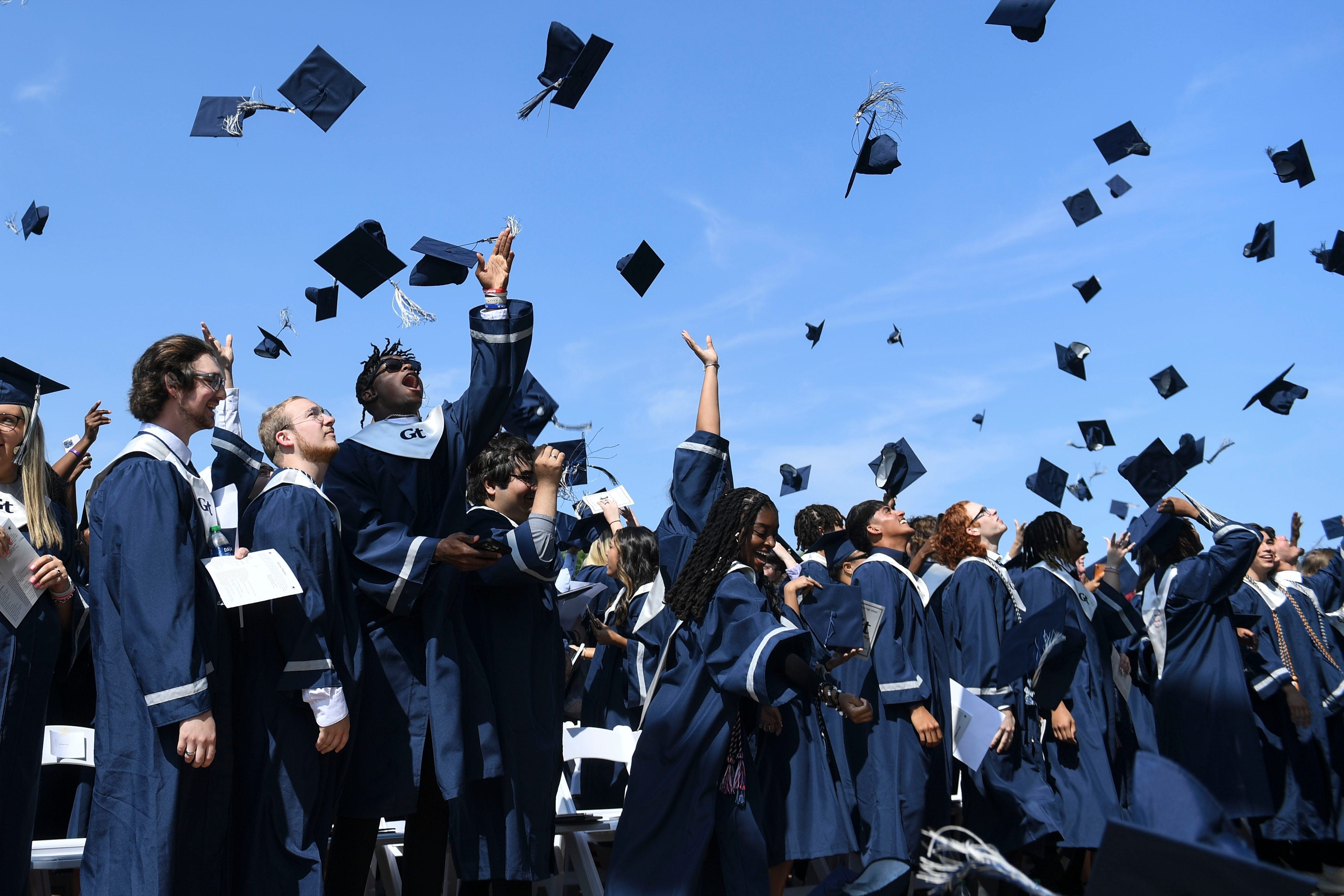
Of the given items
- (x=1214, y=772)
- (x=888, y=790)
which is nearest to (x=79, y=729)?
(x=888, y=790)

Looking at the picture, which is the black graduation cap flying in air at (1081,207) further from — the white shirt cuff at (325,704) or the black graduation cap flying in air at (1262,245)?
the white shirt cuff at (325,704)

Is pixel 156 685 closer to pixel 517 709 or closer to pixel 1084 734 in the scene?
pixel 517 709

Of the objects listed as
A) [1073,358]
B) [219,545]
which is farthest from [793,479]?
[219,545]

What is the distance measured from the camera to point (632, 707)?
6.80 meters

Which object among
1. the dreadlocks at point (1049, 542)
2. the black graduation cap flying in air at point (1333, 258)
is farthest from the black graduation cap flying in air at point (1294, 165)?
the dreadlocks at point (1049, 542)

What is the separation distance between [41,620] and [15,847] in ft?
2.26

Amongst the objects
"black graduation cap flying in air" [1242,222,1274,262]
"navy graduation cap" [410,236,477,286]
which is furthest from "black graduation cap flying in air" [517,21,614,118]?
"black graduation cap flying in air" [1242,222,1274,262]

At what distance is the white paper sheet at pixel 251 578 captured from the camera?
10.2 ft

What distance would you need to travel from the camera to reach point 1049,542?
21.2 feet

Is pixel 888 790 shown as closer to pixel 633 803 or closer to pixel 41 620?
pixel 633 803

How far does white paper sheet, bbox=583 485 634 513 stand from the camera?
7.46 metres

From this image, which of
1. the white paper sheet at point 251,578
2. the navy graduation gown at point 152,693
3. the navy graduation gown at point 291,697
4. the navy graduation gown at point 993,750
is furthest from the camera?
the navy graduation gown at point 993,750

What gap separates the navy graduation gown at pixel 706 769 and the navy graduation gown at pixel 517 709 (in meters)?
0.32

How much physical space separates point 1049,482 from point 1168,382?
8.21 ft
